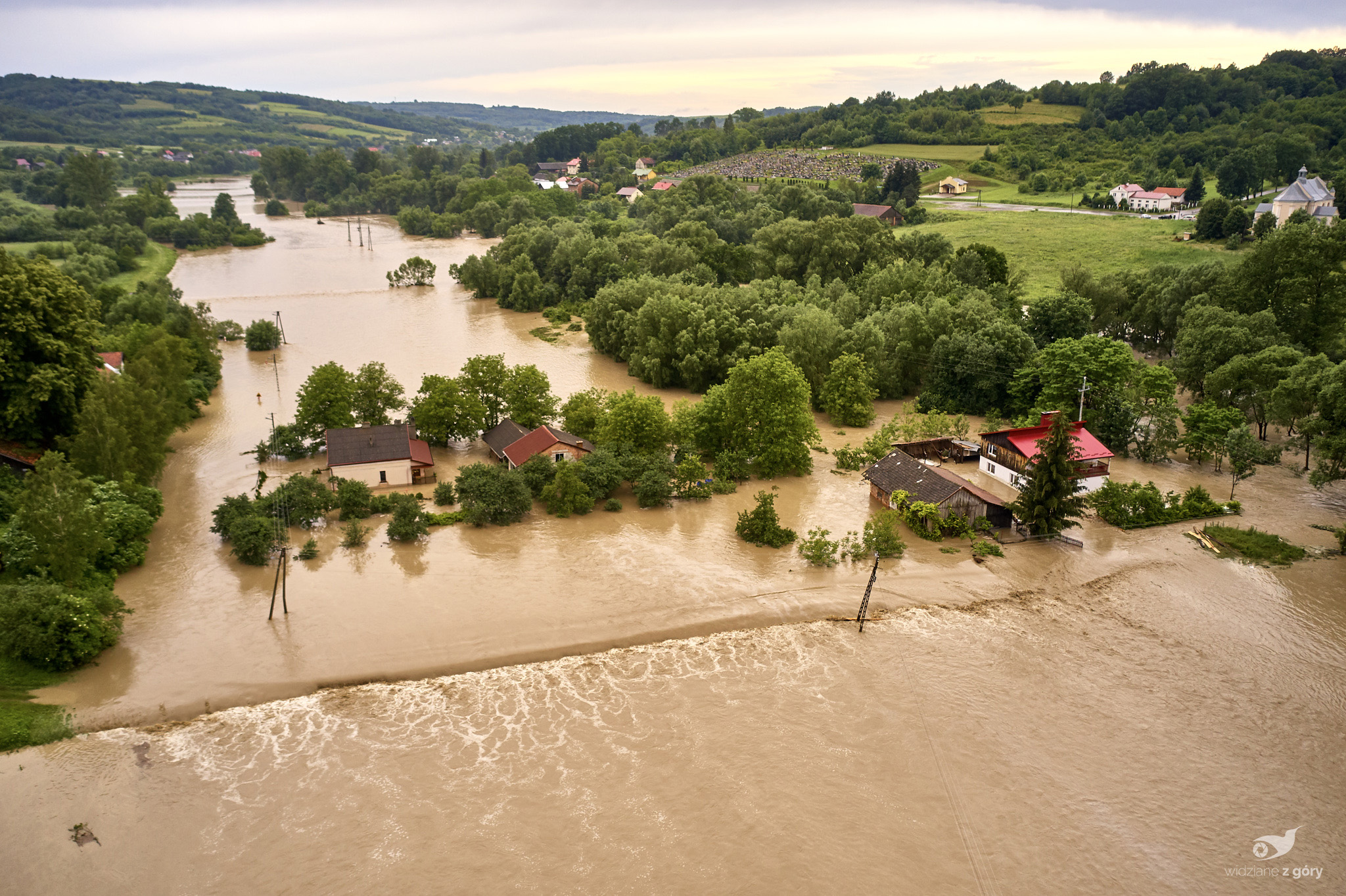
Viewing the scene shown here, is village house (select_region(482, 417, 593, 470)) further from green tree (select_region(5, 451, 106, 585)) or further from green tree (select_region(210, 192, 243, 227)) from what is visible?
green tree (select_region(210, 192, 243, 227))

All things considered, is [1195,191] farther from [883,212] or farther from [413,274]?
[413,274]

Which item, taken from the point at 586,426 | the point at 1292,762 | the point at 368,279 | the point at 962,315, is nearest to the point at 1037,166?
the point at 962,315

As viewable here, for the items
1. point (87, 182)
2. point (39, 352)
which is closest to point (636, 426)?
point (39, 352)

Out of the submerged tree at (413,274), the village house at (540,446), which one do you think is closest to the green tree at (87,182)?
the submerged tree at (413,274)

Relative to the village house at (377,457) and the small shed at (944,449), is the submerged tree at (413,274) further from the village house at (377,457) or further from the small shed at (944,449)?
the small shed at (944,449)

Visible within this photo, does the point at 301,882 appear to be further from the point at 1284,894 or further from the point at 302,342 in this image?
the point at 302,342

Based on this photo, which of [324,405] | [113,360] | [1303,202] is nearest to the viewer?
[324,405]
